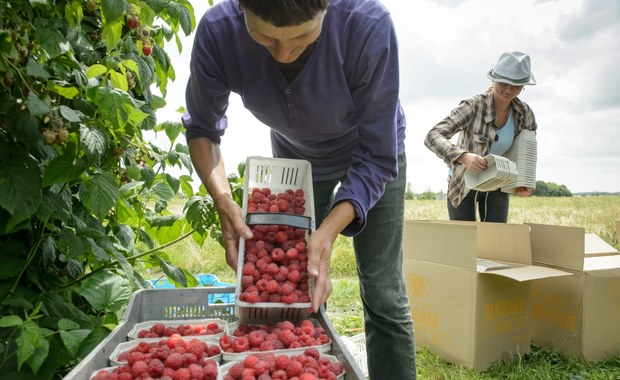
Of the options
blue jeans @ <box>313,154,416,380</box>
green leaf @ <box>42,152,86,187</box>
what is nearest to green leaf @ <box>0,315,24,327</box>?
green leaf @ <box>42,152,86,187</box>

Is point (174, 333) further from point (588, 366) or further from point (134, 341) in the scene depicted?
point (588, 366)

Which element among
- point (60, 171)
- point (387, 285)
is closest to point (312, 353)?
point (387, 285)

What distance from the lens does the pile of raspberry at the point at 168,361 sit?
1062 mm

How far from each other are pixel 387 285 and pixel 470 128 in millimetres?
2065

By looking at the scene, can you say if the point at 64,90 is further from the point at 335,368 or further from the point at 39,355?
the point at 335,368

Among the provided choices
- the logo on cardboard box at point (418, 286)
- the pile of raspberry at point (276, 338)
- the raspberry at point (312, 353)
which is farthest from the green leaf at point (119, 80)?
the logo on cardboard box at point (418, 286)

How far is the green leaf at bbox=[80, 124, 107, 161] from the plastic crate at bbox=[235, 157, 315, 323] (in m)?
0.41

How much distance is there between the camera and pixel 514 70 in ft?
10.5

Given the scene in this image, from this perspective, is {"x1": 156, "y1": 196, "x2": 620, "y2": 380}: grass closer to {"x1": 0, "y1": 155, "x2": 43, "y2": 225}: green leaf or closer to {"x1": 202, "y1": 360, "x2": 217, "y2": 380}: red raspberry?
{"x1": 202, "y1": 360, "x2": 217, "y2": 380}: red raspberry

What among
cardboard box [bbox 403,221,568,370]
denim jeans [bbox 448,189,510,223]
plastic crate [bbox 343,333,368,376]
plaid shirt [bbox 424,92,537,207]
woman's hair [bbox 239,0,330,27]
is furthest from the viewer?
denim jeans [bbox 448,189,510,223]

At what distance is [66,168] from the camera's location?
1252 millimetres

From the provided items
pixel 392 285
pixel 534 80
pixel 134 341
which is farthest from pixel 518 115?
pixel 134 341

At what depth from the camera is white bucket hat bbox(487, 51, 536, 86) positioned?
3.16 metres

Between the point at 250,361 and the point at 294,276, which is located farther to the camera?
the point at 294,276
